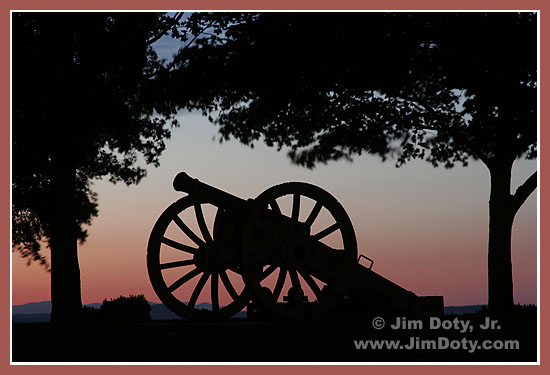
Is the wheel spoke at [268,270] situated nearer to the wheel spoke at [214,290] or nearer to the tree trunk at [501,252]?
the wheel spoke at [214,290]

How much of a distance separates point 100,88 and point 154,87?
1.13 meters

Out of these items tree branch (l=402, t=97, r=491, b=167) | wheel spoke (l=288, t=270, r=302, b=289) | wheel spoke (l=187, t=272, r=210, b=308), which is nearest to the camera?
wheel spoke (l=288, t=270, r=302, b=289)

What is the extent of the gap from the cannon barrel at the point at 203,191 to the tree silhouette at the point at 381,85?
5137 mm

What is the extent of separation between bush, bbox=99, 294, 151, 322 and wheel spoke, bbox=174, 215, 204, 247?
5.31m

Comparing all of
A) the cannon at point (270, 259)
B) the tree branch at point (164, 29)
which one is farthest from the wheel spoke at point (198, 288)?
the tree branch at point (164, 29)

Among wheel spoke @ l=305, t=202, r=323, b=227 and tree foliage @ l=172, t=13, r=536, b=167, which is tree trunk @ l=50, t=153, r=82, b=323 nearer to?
tree foliage @ l=172, t=13, r=536, b=167

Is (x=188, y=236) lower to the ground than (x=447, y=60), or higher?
lower

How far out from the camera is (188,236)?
11.8 meters

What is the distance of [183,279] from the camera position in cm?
1162

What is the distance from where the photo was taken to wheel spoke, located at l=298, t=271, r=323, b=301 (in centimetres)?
1090

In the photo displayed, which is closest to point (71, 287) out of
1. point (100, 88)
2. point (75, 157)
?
point (75, 157)

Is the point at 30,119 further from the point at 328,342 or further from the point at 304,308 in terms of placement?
the point at 328,342

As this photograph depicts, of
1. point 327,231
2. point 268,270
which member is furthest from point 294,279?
point 327,231

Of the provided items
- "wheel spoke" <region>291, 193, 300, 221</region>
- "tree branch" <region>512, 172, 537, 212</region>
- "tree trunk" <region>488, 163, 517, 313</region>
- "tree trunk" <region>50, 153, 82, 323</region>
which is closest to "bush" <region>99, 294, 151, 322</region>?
"tree trunk" <region>50, 153, 82, 323</region>
